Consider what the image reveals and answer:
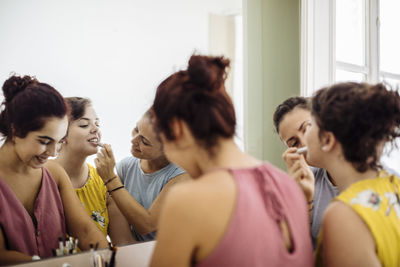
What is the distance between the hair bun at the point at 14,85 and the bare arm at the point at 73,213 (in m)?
0.22

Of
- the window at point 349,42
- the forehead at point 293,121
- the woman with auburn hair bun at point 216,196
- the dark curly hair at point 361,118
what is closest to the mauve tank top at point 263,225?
the woman with auburn hair bun at point 216,196

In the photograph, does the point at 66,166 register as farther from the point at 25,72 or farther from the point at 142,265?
the point at 142,265

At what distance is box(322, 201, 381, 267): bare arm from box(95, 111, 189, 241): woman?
56cm

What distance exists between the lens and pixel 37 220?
3.53 feet

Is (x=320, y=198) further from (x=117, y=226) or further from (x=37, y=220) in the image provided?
(x=37, y=220)

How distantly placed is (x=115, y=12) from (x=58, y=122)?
38cm

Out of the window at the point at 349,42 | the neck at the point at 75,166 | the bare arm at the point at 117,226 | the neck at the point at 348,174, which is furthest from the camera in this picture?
the window at the point at 349,42

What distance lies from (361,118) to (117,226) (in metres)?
0.76

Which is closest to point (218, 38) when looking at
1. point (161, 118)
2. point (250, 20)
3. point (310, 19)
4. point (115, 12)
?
point (250, 20)

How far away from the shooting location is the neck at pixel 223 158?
756 mm

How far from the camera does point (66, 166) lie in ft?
3.71

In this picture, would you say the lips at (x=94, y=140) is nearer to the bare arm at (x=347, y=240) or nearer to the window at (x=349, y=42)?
the bare arm at (x=347, y=240)

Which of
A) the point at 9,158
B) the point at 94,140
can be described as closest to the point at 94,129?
the point at 94,140

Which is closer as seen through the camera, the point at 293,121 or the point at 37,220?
the point at 37,220
